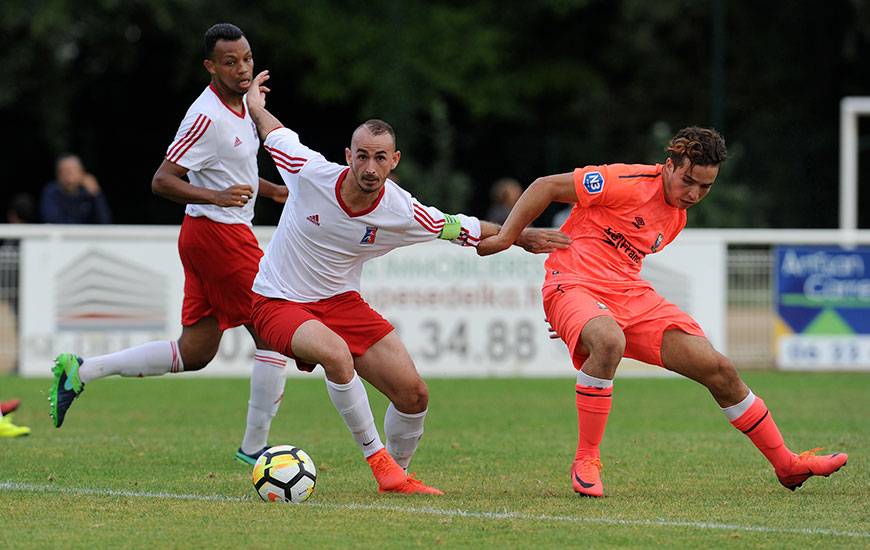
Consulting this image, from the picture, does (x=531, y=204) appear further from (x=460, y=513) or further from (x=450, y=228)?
(x=460, y=513)

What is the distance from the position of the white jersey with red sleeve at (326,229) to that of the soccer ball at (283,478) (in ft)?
2.98

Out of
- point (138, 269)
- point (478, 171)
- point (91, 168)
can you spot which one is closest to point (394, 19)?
point (478, 171)

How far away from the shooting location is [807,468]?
25.7 ft

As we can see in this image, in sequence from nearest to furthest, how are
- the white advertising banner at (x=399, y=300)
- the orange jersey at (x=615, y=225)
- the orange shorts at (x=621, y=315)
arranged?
the orange shorts at (x=621, y=315), the orange jersey at (x=615, y=225), the white advertising banner at (x=399, y=300)

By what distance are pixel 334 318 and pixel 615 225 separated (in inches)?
64.4

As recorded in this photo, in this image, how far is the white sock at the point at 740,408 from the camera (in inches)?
314

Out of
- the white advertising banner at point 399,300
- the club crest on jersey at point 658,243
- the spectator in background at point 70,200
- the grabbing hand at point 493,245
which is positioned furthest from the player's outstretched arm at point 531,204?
the spectator in background at point 70,200

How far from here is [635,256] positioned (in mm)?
8211

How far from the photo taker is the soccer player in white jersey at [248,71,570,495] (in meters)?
7.61

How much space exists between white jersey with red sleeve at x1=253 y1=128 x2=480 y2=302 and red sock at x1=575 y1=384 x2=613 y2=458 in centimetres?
105

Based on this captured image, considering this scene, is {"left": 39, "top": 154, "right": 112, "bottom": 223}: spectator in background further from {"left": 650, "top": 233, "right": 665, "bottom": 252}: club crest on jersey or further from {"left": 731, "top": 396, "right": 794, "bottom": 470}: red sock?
{"left": 731, "top": 396, "right": 794, "bottom": 470}: red sock

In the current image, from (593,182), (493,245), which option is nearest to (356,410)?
(493,245)

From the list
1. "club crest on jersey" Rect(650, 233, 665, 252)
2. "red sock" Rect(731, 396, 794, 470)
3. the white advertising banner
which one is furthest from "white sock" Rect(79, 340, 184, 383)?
the white advertising banner

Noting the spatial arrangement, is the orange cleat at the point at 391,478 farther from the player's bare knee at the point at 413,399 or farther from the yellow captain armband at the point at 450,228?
the yellow captain armband at the point at 450,228
